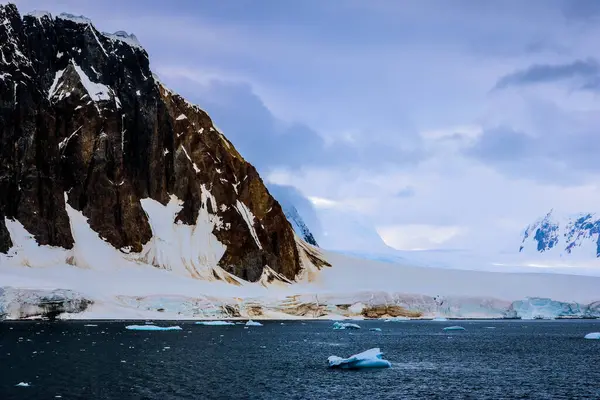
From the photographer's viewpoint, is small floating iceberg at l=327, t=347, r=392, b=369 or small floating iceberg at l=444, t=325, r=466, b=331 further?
small floating iceberg at l=444, t=325, r=466, b=331

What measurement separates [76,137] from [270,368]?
130223 millimetres

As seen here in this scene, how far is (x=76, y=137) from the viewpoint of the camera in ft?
610

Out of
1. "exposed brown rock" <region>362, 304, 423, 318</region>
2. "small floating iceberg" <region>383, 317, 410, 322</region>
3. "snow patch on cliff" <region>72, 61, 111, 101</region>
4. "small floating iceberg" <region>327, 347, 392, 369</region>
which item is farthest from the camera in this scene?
"snow patch on cliff" <region>72, 61, 111, 101</region>

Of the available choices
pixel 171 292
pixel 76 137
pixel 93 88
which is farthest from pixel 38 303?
pixel 93 88

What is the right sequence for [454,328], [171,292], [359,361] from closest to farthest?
[359,361], [454,328], [171,292]

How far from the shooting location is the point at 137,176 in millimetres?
194875

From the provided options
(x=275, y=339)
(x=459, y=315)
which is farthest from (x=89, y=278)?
(x=459, y=315)

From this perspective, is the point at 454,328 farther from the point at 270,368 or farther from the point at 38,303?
the point at 270,368

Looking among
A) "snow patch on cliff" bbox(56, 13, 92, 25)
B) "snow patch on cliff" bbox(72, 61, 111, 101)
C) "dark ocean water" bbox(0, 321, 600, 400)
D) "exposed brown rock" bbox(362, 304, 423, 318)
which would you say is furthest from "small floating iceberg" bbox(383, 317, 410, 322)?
"snow patch on cliff" bbox(56, 13, 92, 25)

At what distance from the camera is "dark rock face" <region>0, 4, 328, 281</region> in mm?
174375

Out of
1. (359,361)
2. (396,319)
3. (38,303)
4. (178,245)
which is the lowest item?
(359,361)

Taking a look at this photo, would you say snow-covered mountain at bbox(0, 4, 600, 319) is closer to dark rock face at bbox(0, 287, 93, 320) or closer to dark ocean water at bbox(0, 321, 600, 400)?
dark rock face at bbox(0, 287, 93, 320)

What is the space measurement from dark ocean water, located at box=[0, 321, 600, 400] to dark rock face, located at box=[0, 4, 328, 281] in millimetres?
72295

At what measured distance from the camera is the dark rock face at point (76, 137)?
17438cm
